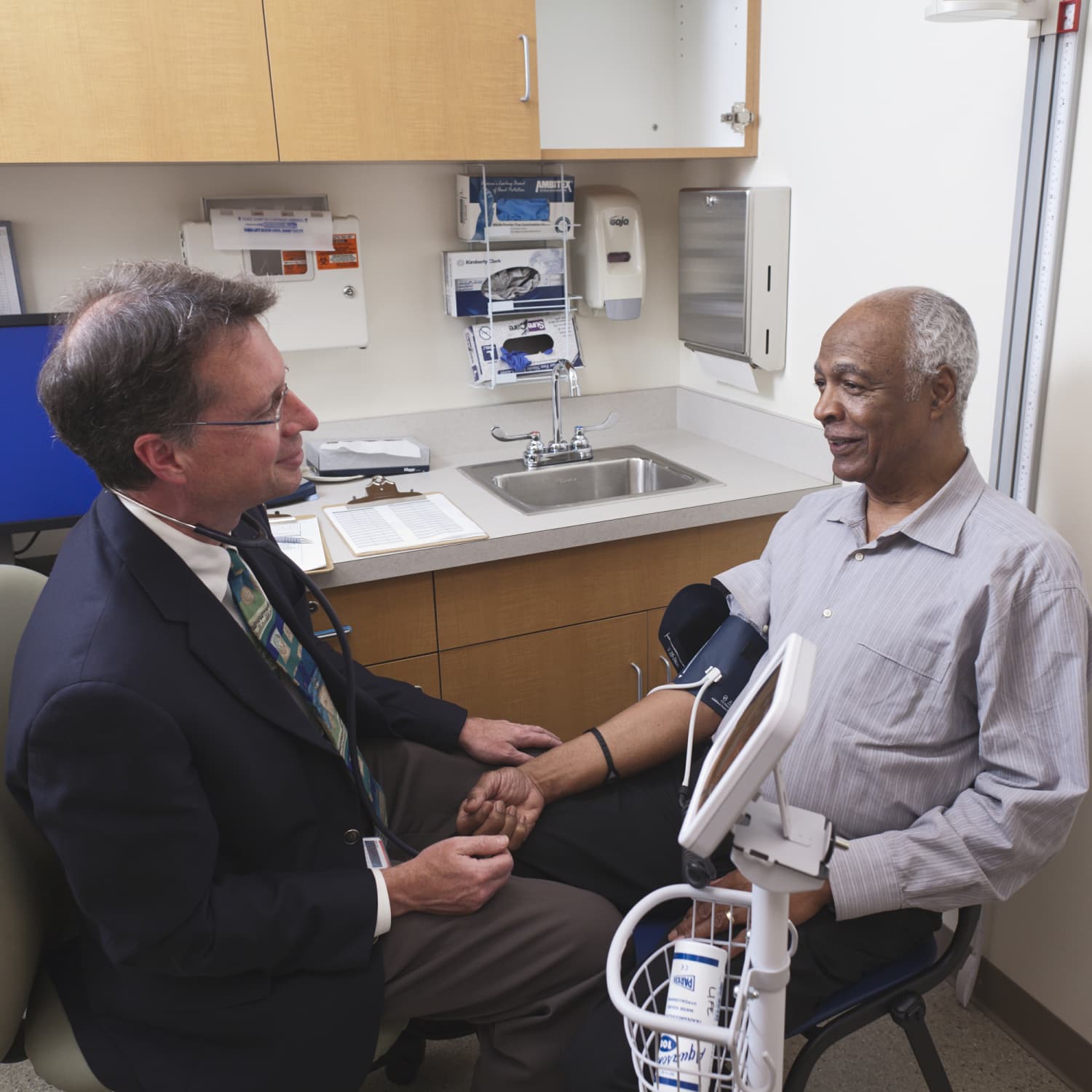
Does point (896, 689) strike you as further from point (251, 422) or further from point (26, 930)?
point (26, 930)

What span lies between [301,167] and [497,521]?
0.99m

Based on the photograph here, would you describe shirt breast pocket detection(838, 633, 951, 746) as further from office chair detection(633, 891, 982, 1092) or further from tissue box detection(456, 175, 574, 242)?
tissue box detection(456, 175, 574, 242)

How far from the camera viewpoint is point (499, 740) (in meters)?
1.59

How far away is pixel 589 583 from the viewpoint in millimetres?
2100

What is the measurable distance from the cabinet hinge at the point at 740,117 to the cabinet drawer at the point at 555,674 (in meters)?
1.17

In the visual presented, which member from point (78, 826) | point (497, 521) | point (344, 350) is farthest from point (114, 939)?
point (344, 350)

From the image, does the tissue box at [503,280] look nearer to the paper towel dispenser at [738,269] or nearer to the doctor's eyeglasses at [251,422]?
the paper towel dispenser at [738,269]

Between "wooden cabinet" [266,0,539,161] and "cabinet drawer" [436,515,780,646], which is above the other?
"wooden cabinet" [266,0,539,161]

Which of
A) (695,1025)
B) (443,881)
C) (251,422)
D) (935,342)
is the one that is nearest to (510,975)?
(443,881)

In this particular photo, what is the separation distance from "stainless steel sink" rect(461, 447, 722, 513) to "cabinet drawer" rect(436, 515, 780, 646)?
0.22 meters

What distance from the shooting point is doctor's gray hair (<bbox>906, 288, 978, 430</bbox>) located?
1.27 metres

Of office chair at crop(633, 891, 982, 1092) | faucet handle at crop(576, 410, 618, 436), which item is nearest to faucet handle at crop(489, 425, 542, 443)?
faucet handle at crop(576, 410, 618, 436)

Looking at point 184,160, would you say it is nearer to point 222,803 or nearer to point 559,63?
point 559,63

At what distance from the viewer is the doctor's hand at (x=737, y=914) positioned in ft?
3.99
